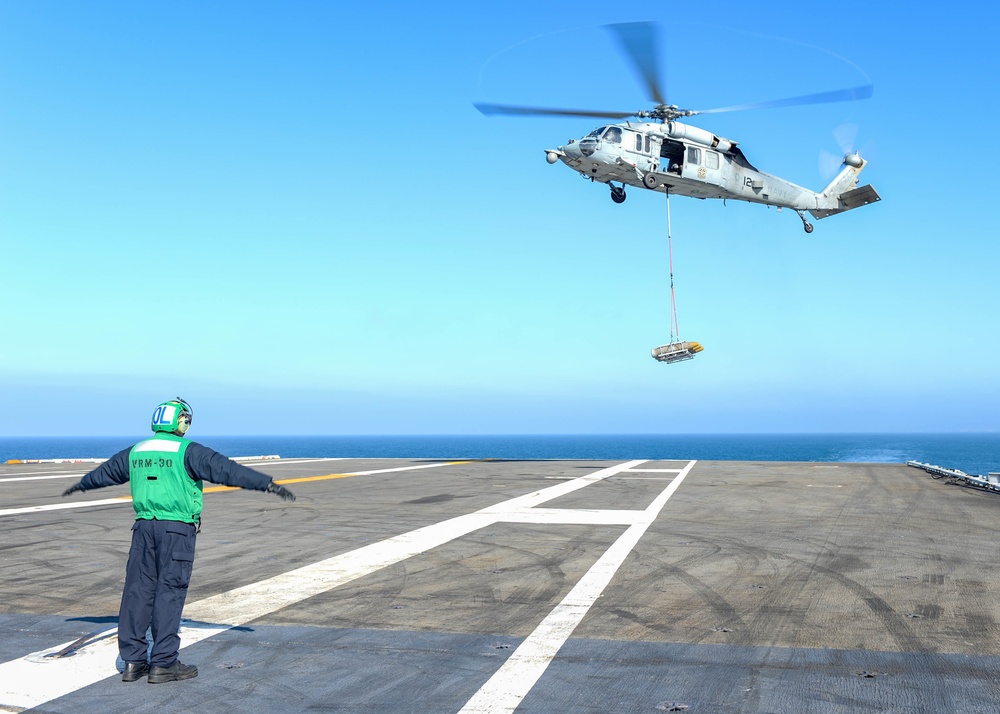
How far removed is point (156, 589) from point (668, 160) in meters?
25.3

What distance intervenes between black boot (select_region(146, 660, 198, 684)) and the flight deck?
2.4 inches

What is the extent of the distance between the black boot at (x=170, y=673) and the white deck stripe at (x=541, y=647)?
2.11m

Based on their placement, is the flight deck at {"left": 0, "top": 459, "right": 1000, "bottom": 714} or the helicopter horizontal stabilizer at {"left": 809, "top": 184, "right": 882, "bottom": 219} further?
the helicopter horizontal stabilizer at {"left": 809, "top": 184, "right": 882, "bottom": 219}

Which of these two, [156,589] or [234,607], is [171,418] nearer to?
[156,589]

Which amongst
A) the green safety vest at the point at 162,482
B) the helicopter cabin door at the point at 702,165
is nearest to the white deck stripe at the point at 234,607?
the green safety vest at the point at 162,482

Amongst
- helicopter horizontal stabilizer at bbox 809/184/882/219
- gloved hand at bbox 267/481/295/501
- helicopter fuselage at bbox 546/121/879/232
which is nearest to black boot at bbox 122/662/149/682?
gloved hand at bbox 267/481/295/501

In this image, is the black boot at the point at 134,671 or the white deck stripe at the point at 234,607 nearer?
the white deck stripe at the point at 234,607

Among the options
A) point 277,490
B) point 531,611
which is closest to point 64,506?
point 531,611

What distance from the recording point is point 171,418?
20.3ft

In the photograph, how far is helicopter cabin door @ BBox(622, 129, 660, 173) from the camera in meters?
27.1

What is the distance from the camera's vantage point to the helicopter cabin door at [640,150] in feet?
89.0

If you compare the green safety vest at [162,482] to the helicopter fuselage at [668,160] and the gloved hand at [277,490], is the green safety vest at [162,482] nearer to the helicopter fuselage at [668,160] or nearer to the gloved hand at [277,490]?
the gloved hand at [277,490]

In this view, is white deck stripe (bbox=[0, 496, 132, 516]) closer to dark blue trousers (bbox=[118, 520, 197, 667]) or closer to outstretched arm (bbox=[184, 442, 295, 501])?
dark blue trousers (bbox=[118, 520, 197, 667])

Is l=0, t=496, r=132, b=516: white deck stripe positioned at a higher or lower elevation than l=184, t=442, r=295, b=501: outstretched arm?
lower
